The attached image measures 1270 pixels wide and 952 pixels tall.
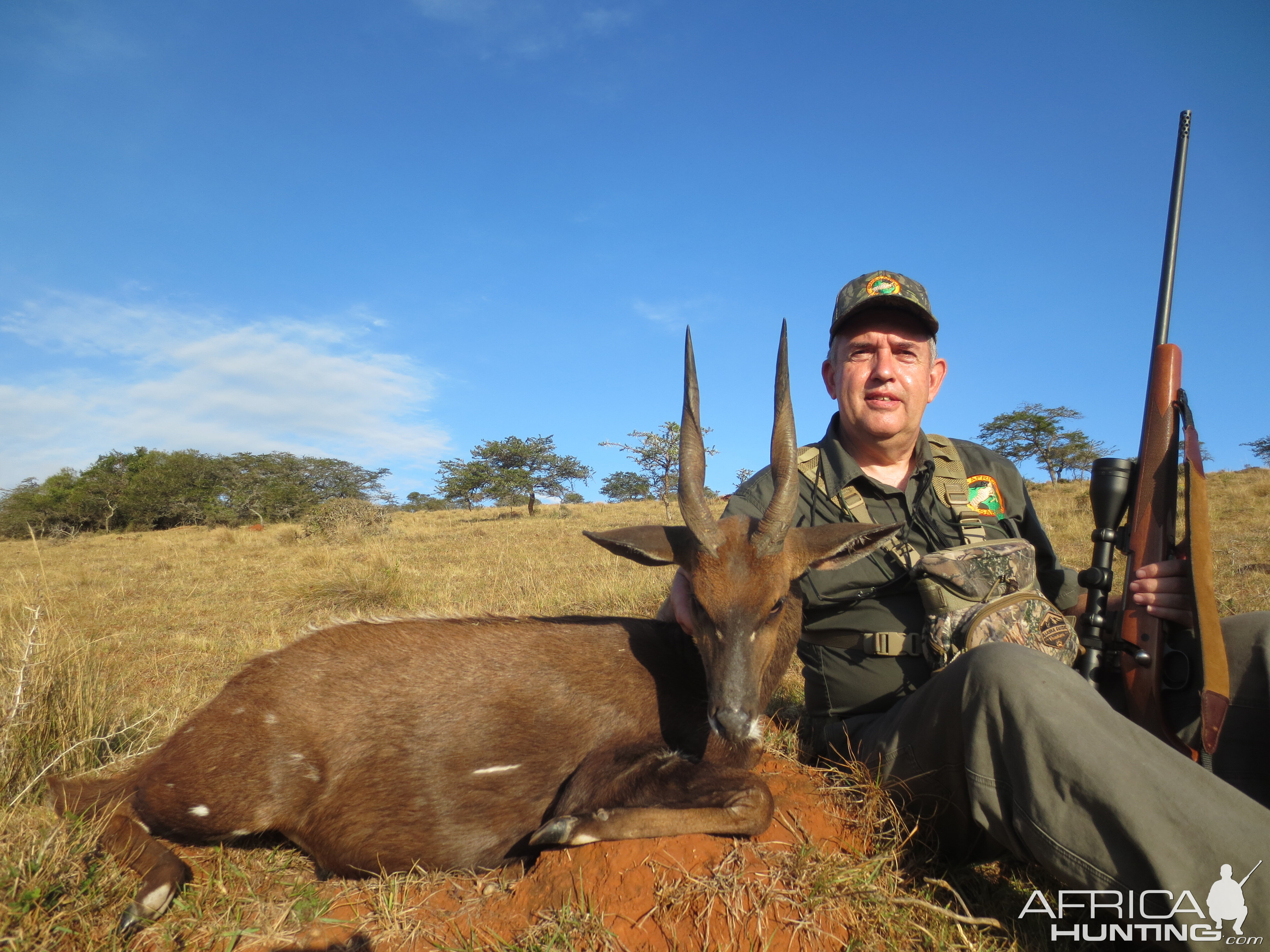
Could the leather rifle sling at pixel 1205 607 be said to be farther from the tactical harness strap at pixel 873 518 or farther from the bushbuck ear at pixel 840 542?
the bushbuck ear at pixel 840 542

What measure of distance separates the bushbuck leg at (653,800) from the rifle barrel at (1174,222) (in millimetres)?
3946

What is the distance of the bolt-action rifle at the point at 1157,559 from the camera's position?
9.80ft

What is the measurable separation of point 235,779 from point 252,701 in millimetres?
374

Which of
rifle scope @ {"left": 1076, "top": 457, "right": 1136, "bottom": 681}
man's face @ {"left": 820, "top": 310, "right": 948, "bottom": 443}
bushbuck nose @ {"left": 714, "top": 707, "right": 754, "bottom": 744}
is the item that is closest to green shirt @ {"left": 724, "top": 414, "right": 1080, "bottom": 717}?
man's face @ {"left": 820, "top": 310, "right": 948, "bottom": 443}

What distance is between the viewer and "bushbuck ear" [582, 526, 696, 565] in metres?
3.71

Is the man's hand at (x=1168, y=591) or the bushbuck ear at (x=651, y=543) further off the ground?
the bushbuck ear at (x=651, y=543)

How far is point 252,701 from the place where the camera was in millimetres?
3609

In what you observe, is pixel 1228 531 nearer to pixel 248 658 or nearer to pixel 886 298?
pixel 886 298

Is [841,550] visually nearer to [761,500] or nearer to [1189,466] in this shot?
[761,500]

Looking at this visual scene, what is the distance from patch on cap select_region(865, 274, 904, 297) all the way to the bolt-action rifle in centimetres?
156

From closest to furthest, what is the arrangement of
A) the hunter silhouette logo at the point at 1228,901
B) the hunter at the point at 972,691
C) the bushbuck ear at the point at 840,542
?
1. the hunter silhouette logo at the point at 1228,901
2. the hunter at the point at 972,691
3. the bushbuck ear at the point at 840,542

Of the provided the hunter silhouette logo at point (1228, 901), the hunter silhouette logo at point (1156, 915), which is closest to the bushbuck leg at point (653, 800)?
the hunter silhouette logo at point (1156, 915)

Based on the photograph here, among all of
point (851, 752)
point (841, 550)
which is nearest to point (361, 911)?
point (851, 752)

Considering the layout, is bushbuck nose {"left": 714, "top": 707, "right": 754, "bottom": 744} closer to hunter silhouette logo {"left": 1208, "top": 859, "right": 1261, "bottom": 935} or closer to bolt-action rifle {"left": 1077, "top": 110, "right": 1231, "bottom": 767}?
hunter silhouette logo {"left": 1208, "top": 859, "right": 1261, "bottom": 935}
